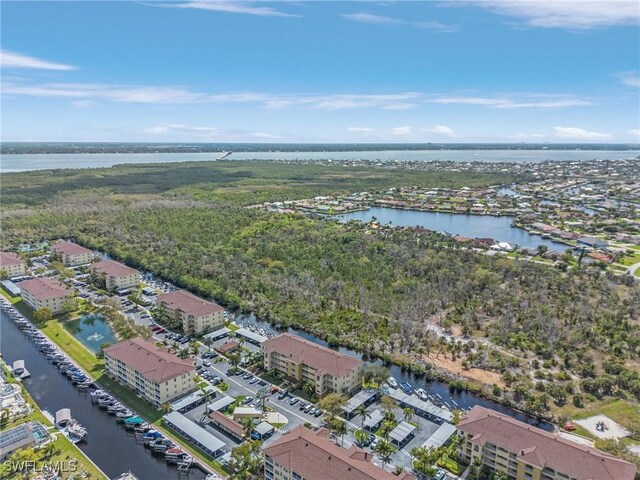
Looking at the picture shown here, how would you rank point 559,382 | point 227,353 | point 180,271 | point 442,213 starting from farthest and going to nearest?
point 442,213
point 180,271
point 227,353
point 559,382

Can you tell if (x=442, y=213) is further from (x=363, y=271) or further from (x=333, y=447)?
(x=333, y=447)

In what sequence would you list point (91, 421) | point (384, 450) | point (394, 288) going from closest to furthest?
1. point (384, 450)
2. point (91, 421)
3. point (394, 288)

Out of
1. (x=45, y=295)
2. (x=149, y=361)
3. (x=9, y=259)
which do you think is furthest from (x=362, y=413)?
(x=9, y=259)

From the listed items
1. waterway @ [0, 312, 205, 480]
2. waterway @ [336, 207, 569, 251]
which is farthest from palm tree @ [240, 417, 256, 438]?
waterway @ [336, 207, 569, 251]

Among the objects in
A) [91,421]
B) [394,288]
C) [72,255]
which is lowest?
[91,421]

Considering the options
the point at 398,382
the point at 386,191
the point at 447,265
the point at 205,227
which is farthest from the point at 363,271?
the point at 386,191

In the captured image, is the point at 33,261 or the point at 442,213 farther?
the point at 442,213

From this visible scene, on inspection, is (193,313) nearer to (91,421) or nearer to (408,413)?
(91,421)

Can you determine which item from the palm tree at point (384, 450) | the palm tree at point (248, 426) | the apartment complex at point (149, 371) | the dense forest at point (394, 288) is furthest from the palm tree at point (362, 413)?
the apartment complex at point (149, 371)
